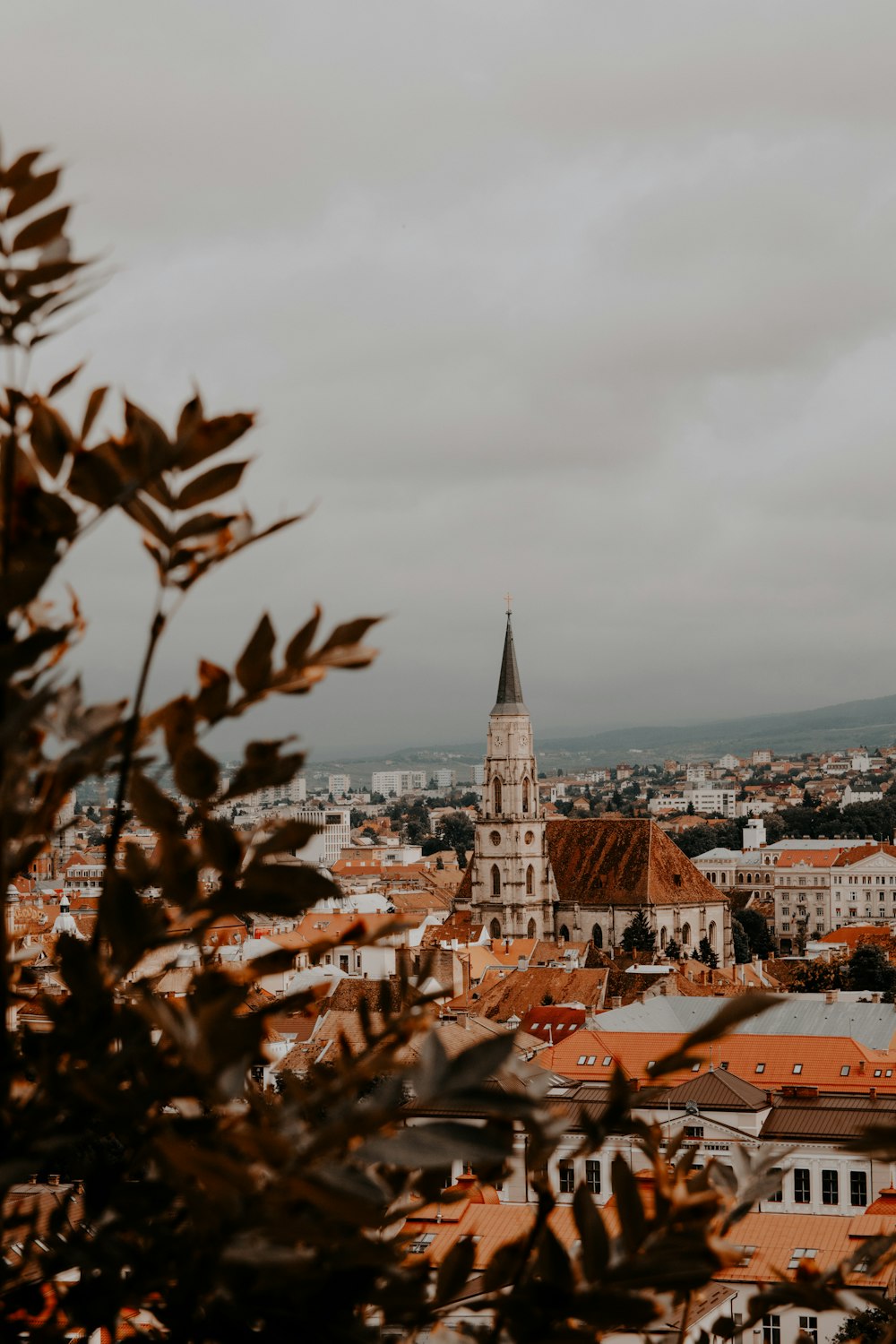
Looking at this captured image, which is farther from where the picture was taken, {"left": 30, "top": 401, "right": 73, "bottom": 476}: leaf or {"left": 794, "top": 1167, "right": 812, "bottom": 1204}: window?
{"left": 794, "top": 1167, "right": 812, "bottom": 1204}: window

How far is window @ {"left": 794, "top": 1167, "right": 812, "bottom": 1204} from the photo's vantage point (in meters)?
25.5

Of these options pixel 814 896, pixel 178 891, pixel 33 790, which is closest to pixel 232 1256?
pixel 178 891

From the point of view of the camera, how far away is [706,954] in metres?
63.3

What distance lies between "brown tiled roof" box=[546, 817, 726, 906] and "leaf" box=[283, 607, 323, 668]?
62055mm

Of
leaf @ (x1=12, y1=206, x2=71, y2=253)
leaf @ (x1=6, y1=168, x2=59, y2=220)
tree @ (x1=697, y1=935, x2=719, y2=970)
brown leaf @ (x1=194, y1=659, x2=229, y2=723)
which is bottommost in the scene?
tree @ (x1=697, y1=935, x2=719, y2=970)

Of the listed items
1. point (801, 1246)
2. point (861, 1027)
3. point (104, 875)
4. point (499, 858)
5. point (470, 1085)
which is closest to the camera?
point (470, 1085)

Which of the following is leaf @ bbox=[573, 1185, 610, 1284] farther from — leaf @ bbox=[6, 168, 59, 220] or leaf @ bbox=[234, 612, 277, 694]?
leaf @ bbox=[6, 168, 59, 220]

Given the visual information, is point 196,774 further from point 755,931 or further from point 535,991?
point 755,931

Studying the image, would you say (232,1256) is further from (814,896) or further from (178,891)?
(814,896)

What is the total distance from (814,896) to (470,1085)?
322 ft

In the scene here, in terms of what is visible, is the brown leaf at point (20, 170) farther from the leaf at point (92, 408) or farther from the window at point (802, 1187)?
the window at point (802, 1187)

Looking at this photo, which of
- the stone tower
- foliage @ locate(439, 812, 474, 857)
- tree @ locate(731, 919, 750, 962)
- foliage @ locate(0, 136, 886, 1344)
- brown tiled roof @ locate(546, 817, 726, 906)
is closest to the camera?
foliage @ locate(0, 136, 886, 1344)

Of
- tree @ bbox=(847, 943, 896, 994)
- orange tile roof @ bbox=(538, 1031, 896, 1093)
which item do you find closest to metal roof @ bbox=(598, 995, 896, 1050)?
orange tile roof @ bbox=(538, 1031, 896, 1093)

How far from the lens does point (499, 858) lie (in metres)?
63.0
